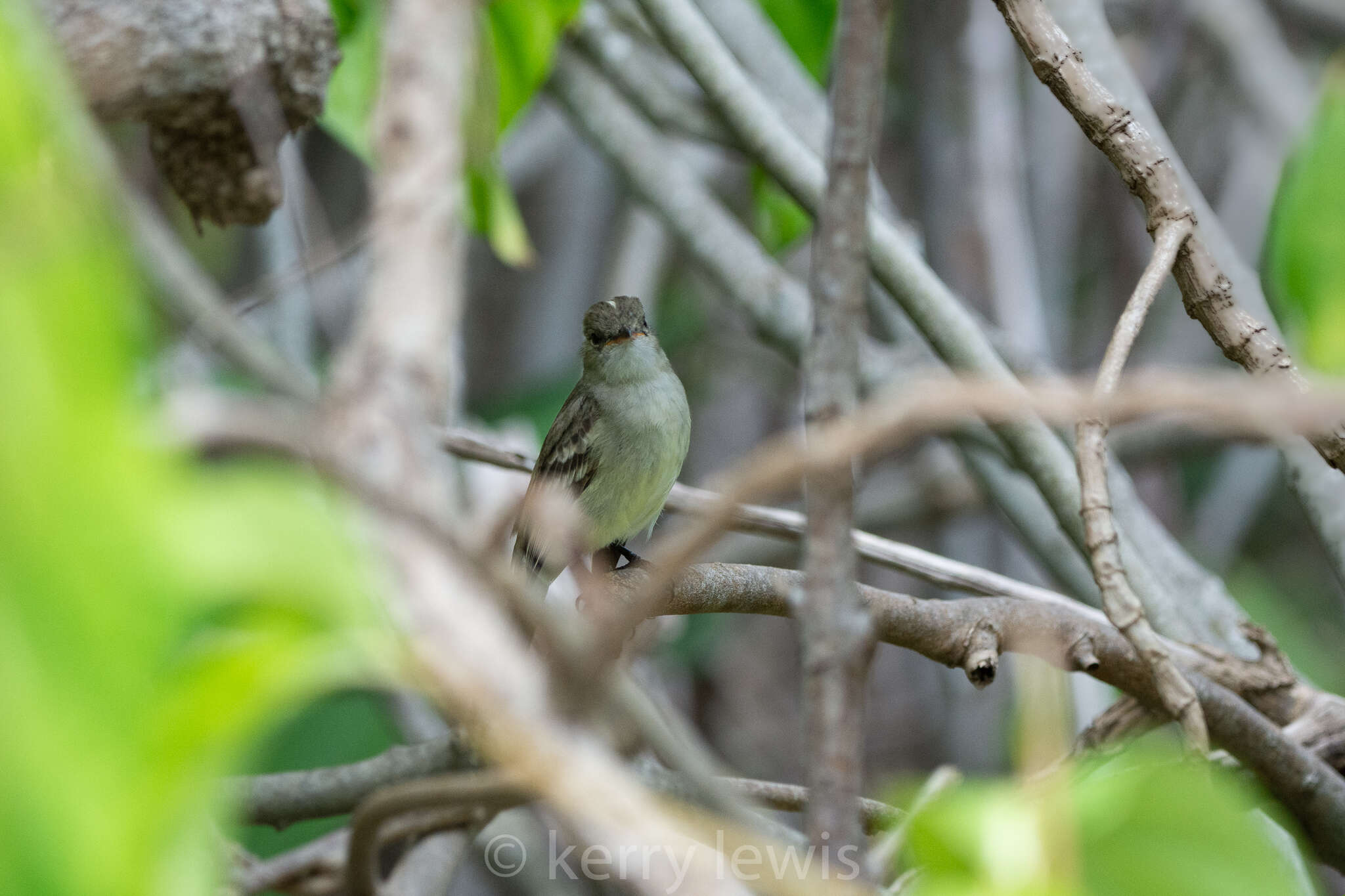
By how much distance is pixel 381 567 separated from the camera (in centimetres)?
74

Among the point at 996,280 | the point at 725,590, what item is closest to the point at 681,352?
the point at 996,280

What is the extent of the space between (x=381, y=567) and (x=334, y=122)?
8.24 ft

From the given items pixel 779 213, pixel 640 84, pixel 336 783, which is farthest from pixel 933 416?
pixel 640 84

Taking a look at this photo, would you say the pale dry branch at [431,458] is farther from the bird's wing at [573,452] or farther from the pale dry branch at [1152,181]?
the bird's wing at [573,452]

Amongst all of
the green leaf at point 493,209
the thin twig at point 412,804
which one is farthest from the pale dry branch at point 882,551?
the green leaf at point 493,209

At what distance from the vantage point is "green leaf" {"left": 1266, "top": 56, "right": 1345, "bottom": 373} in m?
1.38

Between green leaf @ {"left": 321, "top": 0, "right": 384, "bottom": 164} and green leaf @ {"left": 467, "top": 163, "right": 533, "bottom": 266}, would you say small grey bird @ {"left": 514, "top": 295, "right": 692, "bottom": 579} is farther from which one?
green leaf @ {"left": 321, "top": 0, "right": 384, "bottom": 164}

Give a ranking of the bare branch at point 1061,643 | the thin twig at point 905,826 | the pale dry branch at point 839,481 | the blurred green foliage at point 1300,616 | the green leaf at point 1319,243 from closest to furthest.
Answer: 1. the pale dry branch at point 839,481
2. the thin twig at point 905,826
3. the green leaf at point 1319,243
4. the bare branch at point 1061,643
5. the blurred green foliage at point 1300,616

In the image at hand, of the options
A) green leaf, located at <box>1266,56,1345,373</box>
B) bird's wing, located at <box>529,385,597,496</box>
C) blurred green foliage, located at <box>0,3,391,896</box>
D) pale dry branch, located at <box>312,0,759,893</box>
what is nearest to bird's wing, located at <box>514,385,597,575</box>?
bird's wing, located at <box>529,385,597,496</box>

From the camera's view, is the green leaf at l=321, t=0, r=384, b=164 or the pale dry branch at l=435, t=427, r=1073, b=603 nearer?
the pale dry branch at l=435, t=427, r=1073, b=603

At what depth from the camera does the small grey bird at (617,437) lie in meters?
3.44

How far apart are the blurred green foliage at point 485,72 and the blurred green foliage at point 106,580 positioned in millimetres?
2380

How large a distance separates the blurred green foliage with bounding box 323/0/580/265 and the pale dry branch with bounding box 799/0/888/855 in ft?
6.28

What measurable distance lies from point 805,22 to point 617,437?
4.16 ft
